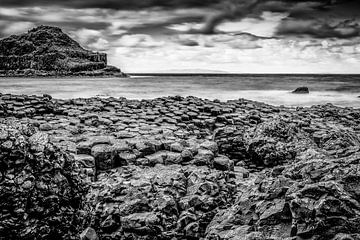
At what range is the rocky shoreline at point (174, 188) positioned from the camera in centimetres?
273

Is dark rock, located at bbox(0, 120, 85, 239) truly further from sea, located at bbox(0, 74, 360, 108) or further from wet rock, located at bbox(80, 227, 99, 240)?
sea, located at bbox(0, 74, 360, 108)

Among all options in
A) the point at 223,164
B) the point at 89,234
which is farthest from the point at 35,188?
the point at 223,164

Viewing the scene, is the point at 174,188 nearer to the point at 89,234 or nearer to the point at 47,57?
the point at 89,234

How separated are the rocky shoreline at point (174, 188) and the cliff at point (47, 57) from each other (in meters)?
63.0

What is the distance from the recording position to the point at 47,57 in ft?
265

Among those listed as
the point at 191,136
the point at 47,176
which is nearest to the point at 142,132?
the point at 191,136

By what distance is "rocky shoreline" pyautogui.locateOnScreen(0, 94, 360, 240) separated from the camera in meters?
2.73

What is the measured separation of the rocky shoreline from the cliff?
207 feet

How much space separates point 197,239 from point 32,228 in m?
1.74

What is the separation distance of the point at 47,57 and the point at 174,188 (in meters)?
84.9

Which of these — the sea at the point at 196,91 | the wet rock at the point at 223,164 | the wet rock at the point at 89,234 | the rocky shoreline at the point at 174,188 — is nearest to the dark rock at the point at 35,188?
the rocky shoreline at the point at 174,188

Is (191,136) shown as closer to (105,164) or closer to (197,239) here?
(105,164)

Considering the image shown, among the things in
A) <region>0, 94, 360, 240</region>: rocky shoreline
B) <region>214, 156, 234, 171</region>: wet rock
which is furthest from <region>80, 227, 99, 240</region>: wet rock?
<region>214, 156, 234, 171</region>: wet rock

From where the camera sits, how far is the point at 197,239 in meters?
3.37
